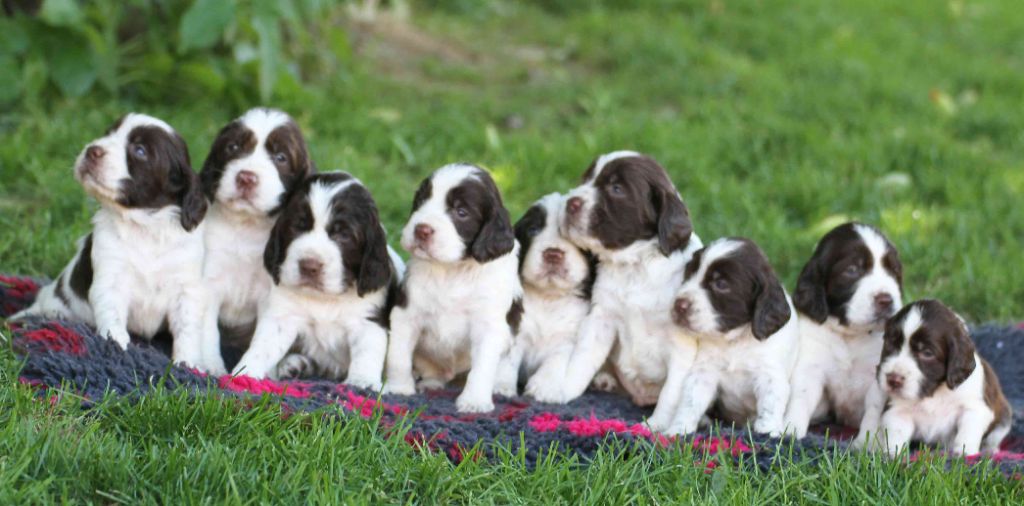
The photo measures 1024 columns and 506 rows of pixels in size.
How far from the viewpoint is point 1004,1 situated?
16984 millimetres

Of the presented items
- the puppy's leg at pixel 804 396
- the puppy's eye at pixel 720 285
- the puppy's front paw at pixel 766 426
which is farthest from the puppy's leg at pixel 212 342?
the puppy's leg at pixel 804 396

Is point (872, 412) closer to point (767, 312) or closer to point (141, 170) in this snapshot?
point (767, 312)

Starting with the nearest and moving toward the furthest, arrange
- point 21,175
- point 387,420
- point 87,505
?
1. point 87,505
2. point 387,420
3. point 21,175

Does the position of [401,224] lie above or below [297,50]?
below

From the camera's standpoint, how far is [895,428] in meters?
5.48

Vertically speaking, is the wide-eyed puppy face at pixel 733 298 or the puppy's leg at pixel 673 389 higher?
the wide-eyed puppy face at pixel 733 298

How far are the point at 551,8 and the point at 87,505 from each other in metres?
11.1

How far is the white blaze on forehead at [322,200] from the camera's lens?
5.56 meters

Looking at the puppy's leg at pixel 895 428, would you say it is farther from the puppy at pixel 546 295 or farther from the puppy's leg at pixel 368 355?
the puppy's leg at pixel 368 355

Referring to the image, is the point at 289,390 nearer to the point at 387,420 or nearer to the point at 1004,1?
the point at 387,420

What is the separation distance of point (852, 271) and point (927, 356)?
1.91 feet

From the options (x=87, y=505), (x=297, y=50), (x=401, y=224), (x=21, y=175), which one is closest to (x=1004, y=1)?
(x=297, y=50)

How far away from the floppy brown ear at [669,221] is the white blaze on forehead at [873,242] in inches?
30.0

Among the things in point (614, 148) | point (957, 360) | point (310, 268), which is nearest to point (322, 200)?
point (310, 268)
